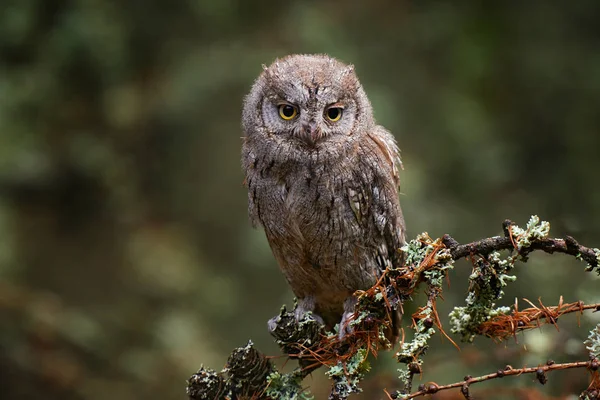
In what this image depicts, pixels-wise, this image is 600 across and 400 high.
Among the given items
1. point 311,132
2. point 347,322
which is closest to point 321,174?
point 311,132

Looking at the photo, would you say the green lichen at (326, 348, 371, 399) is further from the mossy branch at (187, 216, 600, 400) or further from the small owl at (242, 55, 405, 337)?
the small owl at (242, 55, 405, 337)

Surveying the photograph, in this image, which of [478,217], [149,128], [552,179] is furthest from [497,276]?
[149,128]

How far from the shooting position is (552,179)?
3.84m

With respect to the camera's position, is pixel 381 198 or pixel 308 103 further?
pixel 381 198

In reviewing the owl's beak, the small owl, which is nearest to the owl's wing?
the small owl

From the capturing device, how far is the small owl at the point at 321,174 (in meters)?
2.11

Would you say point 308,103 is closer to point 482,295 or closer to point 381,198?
point 381,198

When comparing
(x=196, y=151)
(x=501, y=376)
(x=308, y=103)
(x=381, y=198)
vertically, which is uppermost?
(x=196, y=151)

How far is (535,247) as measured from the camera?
1.37m

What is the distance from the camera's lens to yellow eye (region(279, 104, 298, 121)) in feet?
7.04

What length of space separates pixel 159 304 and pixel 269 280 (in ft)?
2.30

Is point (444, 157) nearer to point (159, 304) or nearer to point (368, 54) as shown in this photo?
point (368, 54)

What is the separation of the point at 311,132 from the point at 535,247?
0.91 m

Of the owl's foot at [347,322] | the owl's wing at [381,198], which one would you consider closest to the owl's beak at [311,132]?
the owl's wing at [381,198]
